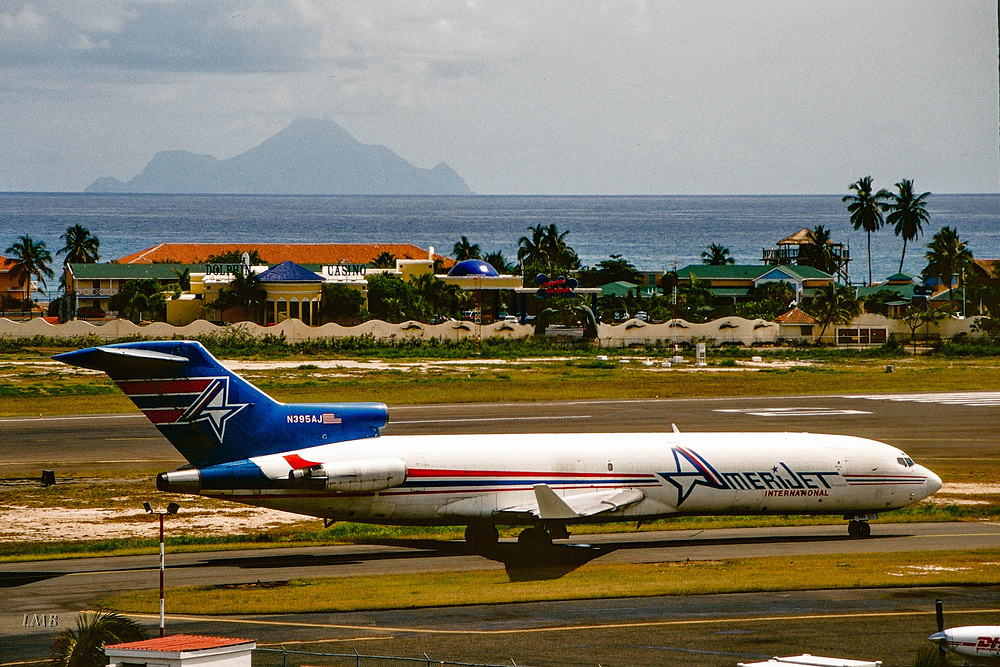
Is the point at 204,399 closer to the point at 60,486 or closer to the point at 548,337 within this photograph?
the point at 60,486

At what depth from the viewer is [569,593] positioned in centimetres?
3591

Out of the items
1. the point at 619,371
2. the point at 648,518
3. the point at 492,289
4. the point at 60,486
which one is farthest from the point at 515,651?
the point at 492,289

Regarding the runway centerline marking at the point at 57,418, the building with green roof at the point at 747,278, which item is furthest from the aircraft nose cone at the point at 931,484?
the building with green roof at the point at 747,278

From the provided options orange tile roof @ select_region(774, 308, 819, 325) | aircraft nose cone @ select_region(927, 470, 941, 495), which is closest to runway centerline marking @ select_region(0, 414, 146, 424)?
aircraft nose cone @ select_region(927, 470, 941, 495)

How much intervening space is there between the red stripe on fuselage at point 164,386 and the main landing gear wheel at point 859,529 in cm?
Answer: 2619

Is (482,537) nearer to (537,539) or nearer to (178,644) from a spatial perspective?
(537,539)

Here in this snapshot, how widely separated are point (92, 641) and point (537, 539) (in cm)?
1954

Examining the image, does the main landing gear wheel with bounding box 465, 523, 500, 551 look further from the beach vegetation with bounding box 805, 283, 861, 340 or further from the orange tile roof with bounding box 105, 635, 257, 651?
the beach vegetation with bounding box 805, 283, 861, 340

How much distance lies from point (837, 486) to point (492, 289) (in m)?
129

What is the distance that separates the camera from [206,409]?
4025 centimetres

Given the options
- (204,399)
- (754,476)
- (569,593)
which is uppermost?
(204,399)

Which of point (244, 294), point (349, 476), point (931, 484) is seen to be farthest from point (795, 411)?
point (244, 294)

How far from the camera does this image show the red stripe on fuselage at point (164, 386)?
39625 mm

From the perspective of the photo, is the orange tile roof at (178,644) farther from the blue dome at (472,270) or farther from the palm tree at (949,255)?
the palm tree at (949,255)
